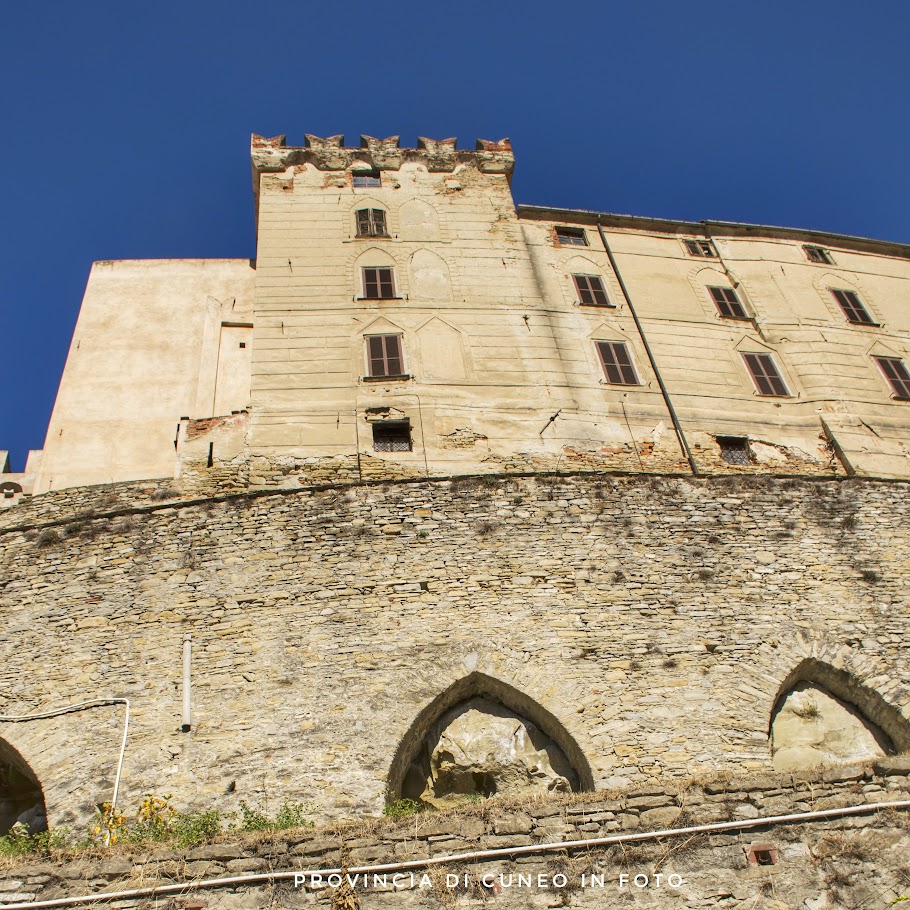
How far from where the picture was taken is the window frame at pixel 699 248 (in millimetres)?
22297

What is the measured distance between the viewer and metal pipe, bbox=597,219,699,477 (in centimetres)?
1706

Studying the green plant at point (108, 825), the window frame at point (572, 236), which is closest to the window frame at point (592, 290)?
the window frame at point (572, 236)

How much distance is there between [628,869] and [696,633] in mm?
4781

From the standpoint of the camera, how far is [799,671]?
11.8m

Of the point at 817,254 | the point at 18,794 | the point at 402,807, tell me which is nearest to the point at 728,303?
the point at 817,254

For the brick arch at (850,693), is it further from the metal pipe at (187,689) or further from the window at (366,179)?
the window at (366,179)

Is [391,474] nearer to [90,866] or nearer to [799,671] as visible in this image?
[799,671]

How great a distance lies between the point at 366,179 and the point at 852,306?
13.1 m

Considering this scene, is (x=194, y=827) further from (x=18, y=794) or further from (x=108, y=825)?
(x=18, y=794)

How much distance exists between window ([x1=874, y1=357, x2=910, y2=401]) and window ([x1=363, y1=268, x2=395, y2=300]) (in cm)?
1173

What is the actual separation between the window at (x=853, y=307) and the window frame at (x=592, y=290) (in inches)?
249

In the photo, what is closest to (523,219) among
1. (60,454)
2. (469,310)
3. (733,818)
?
(469,310)

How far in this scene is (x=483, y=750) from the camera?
35.2ft

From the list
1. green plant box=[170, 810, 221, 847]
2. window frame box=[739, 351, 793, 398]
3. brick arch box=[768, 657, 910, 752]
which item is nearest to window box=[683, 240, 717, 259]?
window frame box=[739, 351, 793, 398]
